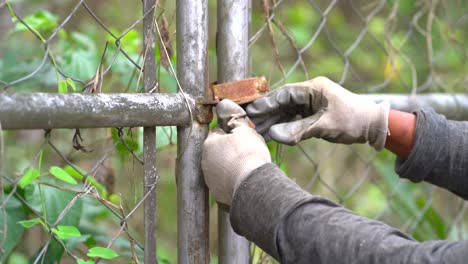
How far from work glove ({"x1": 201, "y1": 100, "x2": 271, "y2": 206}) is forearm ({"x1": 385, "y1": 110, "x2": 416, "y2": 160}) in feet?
1.12

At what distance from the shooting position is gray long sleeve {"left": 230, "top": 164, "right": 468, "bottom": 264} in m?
0.99

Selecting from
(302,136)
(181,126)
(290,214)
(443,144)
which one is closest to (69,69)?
(181,126)

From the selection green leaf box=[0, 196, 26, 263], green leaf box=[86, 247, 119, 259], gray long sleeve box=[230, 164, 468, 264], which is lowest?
green leaf box=[0, 196, 26, 263]

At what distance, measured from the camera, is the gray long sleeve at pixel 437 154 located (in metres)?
1.34

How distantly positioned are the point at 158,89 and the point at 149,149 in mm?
113

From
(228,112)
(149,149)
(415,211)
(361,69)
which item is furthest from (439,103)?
(361,69)

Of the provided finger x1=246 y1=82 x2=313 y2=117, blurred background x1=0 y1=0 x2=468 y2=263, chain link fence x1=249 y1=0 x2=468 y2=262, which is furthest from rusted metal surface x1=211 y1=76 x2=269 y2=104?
chain link fence x1=249 y1=0 x2=468 y2=262

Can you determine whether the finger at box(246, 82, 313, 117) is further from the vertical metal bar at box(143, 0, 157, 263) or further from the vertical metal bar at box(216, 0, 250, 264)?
the vertical metal bar at box(143, 0, 157, 263)

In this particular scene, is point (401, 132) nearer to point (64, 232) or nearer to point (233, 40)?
point (233, 40)

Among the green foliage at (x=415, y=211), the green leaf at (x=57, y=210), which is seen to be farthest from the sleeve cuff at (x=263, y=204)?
the green foliage at (x=415, y=211)

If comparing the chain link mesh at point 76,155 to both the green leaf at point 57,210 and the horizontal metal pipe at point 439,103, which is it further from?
the horizontal metal pipe at point 439,103

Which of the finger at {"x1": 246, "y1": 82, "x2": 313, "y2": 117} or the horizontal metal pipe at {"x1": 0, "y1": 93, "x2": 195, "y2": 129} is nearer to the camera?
the horizontal metal pipe at {"x1": 0, "y1": 93, "x2": 195, "y2": 129}

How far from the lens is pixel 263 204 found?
1.05m

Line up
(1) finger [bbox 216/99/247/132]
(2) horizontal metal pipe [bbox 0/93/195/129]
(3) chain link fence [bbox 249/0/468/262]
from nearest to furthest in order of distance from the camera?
(2) horizontal metal pipe [bbox 0/93/195/129]
(1) finger [bbox 216/99/247/132]
(3) chain link fence [bbox 249/0/468/262]
